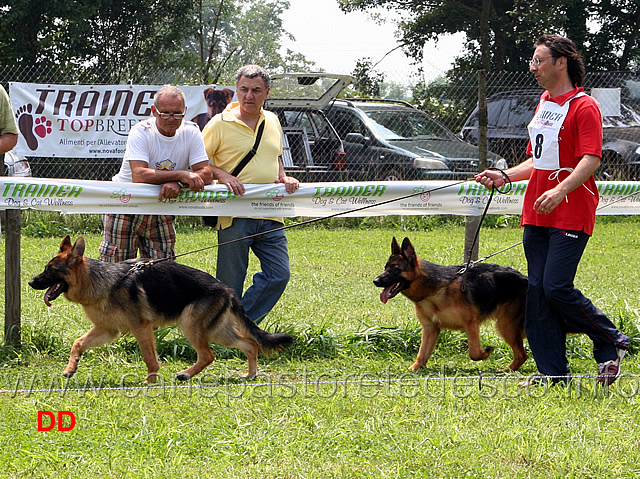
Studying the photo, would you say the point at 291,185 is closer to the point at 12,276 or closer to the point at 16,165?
the point at 12,276

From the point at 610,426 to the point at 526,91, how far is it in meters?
11.0

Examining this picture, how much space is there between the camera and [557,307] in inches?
189

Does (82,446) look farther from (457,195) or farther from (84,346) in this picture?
(457,195)

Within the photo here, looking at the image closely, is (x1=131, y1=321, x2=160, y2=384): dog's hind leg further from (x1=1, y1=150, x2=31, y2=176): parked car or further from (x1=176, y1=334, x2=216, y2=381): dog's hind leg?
(x1=1, y1=150, x2=31, y2=176): parked car

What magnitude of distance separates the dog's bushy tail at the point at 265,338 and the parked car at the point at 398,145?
8021 mm

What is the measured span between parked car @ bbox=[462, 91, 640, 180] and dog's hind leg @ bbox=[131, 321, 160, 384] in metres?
9.82

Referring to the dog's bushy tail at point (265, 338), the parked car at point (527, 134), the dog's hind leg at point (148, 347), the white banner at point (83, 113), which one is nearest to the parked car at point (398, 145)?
the parked car at point (527, 134)

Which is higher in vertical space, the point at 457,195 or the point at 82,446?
the point at 457,195

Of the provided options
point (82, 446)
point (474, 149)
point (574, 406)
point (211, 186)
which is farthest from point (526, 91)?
point (82, 446)

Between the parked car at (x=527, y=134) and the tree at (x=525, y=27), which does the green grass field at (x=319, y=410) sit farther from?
the tree at (x=525, y=27)

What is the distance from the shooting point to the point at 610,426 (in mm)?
4000

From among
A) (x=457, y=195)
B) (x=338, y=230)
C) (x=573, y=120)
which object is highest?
(x=573, y=120)

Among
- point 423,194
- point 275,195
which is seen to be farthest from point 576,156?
point 275,195

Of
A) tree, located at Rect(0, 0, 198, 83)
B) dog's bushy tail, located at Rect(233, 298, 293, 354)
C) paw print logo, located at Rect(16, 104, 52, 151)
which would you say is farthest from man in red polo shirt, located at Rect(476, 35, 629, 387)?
tree, located at Rect(0, 0, 198, 83)
